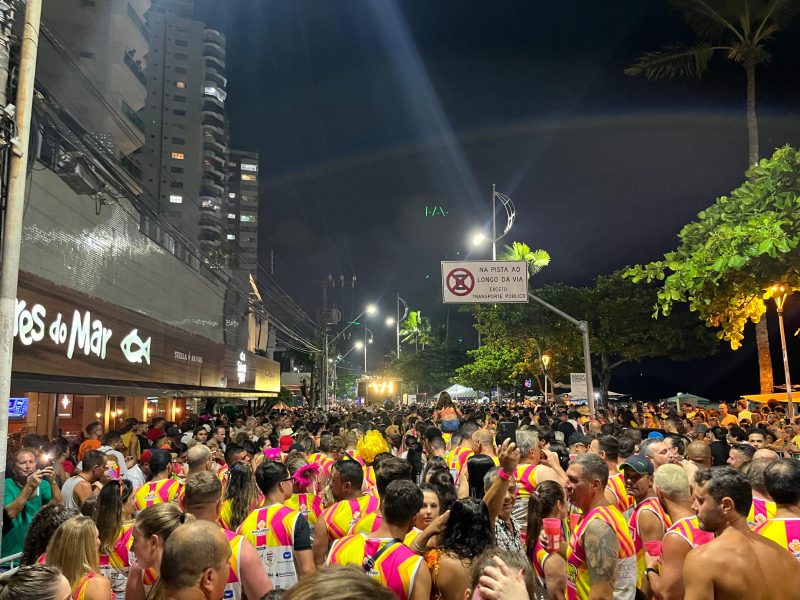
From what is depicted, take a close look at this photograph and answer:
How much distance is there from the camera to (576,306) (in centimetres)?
4144

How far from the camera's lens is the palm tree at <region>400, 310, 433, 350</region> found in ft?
310

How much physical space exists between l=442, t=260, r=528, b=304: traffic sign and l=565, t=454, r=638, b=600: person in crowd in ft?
50.4

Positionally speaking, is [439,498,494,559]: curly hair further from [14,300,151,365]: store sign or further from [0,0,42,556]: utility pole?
[14,300,151,365]: store sign

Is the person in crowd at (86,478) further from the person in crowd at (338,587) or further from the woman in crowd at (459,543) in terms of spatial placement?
the person in crowd at (338,587)

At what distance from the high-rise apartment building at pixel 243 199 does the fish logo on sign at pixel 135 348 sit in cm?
11998

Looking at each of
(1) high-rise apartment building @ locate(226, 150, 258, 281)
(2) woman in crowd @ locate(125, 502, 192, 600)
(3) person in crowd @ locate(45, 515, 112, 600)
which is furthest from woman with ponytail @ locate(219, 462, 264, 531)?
(1) high-rise apartment building @ locate(226, 150, 258, 281)

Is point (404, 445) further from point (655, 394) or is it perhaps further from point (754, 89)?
point (655, 394)

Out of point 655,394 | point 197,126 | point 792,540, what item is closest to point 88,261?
point 792,540

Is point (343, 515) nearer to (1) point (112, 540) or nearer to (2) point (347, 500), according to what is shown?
(2) point (347, 500)

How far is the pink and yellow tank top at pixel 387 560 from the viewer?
3898mm

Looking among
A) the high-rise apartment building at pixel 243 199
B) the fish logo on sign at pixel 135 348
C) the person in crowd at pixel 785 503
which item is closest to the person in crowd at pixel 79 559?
the person in crowd at pixel 785 503

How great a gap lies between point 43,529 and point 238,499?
6.31 ft

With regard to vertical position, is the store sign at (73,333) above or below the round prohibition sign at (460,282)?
below

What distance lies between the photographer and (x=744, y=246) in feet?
34.0
